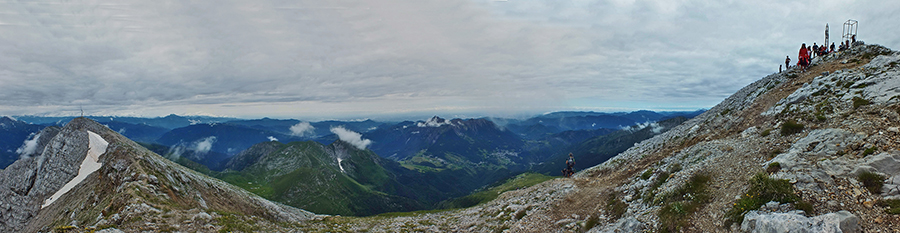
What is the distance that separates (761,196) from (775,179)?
4.04 ft

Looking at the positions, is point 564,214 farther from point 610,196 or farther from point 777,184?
point 777,184

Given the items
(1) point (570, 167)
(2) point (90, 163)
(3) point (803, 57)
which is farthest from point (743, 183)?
(2) point (90, 163)

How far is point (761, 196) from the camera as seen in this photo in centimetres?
1327

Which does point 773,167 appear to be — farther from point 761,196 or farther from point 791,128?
point 791,128

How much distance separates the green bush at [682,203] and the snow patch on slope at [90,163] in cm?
9827

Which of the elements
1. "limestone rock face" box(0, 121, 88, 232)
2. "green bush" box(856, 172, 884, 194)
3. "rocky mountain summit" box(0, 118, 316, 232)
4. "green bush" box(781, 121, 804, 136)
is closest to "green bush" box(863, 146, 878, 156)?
"green bush" box(856, 172, 884, 194)

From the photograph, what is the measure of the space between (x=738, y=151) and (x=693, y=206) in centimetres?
825

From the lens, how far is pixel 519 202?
33.5m

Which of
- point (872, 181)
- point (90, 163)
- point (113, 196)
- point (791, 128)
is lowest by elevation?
point (90, 163)

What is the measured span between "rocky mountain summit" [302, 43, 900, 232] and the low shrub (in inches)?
1.6

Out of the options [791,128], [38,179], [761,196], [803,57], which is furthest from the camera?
[38,179]

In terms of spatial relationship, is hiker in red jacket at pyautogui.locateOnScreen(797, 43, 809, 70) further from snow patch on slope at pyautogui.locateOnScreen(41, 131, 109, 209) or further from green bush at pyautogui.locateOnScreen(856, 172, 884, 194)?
snow patch on slope at pyautogui.locateOnScreen(41, 131, 109, 209)

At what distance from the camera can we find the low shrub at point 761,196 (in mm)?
12508

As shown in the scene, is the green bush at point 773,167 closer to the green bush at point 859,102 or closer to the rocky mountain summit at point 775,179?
the rocky mountain summit at point 775,179
